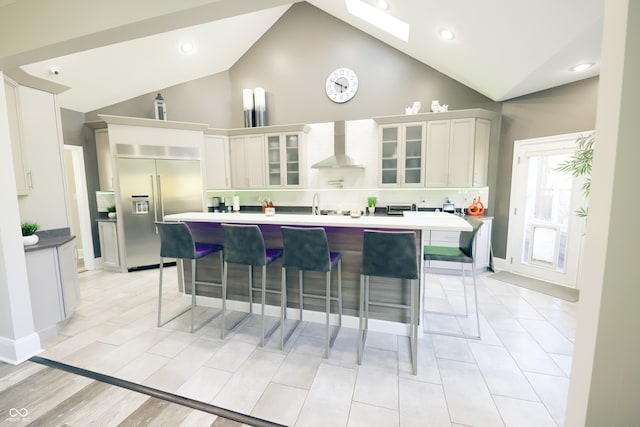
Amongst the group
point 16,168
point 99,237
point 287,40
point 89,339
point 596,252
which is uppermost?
point 287,40

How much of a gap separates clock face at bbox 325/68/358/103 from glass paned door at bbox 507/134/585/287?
9.48 ft

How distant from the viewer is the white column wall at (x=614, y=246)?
0.93 meters

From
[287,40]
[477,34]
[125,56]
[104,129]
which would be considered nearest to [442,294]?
[477,34]

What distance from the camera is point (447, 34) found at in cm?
323

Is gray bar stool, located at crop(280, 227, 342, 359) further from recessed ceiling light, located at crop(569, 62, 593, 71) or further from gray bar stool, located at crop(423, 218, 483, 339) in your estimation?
recessed ceiling light, located at crop(569, 62, 593, 71)

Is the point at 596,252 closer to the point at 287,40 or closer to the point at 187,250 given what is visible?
the point at 187,250

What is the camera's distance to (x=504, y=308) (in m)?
3.06

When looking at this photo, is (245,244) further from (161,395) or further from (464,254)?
(464,254)

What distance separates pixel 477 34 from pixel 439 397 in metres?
3.53

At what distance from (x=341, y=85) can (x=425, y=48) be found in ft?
5.15

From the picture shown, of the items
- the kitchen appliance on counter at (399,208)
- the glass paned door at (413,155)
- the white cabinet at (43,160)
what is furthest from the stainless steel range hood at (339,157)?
the white cabinet at (43,160)

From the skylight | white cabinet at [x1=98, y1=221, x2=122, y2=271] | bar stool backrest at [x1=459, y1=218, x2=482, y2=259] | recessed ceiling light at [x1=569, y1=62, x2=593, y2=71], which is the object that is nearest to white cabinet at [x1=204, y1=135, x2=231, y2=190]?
white cabinet at [x1=98, y1=221, x2=122, y2=271]

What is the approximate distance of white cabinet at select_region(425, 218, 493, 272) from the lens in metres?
4.14

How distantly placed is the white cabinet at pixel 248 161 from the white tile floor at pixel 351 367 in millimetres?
2929
